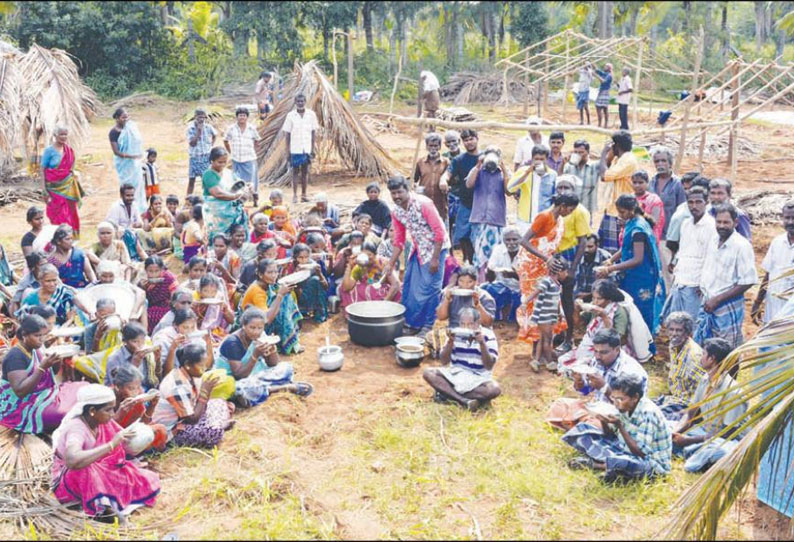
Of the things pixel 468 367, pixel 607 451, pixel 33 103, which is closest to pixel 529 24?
pixel 33 103

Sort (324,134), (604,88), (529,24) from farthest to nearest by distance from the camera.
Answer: (529,24) → (604,88) → (324,134)

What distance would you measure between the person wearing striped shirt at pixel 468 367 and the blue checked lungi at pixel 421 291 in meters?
1.27

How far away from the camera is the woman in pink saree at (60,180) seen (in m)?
9.10

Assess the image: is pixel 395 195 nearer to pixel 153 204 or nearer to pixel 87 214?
pixel 153 204

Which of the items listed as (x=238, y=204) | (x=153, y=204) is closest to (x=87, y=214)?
(x=153, y=204)

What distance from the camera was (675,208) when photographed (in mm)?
7180

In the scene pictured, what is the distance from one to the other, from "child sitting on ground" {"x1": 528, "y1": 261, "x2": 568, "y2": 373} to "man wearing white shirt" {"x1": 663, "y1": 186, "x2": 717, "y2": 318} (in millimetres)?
898

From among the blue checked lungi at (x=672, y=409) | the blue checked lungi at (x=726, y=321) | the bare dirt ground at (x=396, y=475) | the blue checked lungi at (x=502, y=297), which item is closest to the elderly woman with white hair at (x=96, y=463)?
the bare dirt ground at (x=396, y=475)

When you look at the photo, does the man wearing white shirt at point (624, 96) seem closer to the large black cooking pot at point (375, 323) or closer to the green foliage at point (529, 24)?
the green foliage at point (529, 24)

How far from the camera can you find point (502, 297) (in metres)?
7.44

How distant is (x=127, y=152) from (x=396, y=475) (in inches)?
267

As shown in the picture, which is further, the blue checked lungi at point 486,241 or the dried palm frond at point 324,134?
the dried palm frond at point 324,134

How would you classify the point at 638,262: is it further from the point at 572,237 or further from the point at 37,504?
the point at 37,504

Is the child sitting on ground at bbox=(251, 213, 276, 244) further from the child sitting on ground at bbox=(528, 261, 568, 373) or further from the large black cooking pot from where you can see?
the child sitting on ground at bbox=(528, 261, 568, 373)
